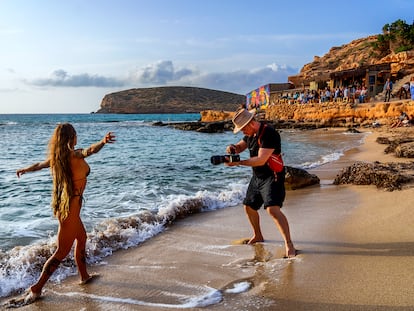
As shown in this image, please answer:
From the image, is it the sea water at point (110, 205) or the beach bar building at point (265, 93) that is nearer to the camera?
the sea water at point (110, 205)

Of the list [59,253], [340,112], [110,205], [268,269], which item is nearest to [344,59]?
[340,112]

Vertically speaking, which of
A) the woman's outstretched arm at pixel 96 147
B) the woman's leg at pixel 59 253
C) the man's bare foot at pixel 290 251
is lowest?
the man's bare foot at pixel 290 251

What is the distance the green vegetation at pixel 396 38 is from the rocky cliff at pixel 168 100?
89170 millimetres

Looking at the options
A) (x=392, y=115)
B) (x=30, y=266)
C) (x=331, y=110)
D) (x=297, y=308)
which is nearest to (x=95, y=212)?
(x=30, y=266)

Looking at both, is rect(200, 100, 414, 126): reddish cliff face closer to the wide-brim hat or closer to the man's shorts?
the man's shorts

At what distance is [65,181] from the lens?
385 cm

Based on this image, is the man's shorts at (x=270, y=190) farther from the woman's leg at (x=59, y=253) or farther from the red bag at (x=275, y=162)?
the woman's leg at (x=59, y=253)

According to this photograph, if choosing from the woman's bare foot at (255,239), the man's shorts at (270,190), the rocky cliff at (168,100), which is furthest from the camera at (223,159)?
the rocky cliff at (168,100)

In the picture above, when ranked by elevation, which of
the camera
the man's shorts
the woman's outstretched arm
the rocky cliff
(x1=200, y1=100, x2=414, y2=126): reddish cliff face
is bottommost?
the man's shorts

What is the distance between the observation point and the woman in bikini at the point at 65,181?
12.5 ft

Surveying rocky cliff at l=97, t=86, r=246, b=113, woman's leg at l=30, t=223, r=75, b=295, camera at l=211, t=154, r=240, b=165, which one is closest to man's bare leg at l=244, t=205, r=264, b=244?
camera at l=211, t=154, r=240, b=165

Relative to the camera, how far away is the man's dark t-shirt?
447 cm

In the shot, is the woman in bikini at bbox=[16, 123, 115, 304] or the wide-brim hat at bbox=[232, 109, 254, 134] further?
the wide-brim hat at bbox=[232, 109, 254, 134]

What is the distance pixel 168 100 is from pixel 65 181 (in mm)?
159959
